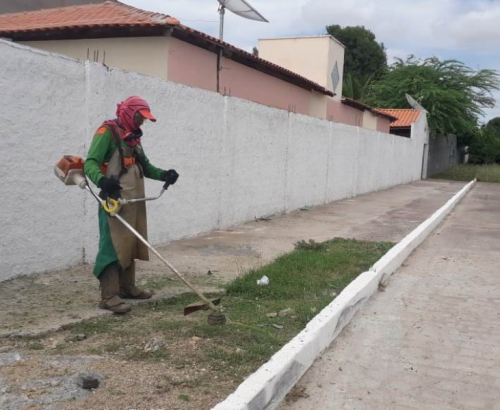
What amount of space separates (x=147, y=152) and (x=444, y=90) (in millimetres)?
29625

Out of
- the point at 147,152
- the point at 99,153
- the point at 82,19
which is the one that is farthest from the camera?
the point at 82,19

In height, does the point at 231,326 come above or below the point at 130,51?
below

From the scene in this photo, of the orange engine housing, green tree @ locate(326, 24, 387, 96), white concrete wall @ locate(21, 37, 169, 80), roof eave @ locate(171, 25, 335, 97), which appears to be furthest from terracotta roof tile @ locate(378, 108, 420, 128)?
the orange engine housing

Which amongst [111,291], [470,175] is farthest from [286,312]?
[470,175]

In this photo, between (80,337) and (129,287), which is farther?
(129,287)

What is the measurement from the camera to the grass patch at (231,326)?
3.65m

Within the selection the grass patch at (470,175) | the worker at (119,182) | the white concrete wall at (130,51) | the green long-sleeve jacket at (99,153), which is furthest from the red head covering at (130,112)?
the grass patch at (470,175)

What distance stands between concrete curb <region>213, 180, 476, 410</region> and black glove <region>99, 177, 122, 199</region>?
1.60 meters

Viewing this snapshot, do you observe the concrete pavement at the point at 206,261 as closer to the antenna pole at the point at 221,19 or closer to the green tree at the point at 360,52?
Result: the antenna pole at the point at 221,19

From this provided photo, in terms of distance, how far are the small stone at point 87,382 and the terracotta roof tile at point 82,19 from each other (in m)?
7.84

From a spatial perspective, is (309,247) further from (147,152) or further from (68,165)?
(68,165)

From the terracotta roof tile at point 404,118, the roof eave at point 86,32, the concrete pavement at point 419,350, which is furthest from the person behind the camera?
Answer: the terracotta roof tile at point 404,118

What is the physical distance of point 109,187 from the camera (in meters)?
3.94

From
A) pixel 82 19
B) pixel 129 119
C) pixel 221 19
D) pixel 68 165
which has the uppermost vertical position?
pixel 221 19
